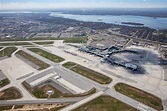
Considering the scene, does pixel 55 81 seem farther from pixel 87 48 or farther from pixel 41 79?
pixel 87 48

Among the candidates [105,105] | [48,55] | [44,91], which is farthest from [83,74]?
[48,55]

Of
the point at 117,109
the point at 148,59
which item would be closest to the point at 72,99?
the point at 117,109

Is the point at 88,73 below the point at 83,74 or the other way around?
the other way around

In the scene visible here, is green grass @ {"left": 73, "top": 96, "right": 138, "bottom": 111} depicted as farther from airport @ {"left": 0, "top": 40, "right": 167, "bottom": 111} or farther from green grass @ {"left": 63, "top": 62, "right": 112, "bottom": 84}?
green grass @ {"left": 63, "top": 62, "right": 112, "bottom": 84}

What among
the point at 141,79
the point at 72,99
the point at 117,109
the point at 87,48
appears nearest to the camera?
the point at 117,109

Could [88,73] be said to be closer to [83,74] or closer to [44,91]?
[83,74]

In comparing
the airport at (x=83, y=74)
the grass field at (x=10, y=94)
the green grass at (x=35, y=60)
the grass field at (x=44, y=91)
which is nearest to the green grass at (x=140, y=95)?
the airport at (x=83, y=74)

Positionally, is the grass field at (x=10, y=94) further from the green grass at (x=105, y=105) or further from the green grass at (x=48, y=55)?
the green grass at (x=48, y=55)
